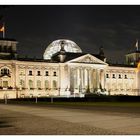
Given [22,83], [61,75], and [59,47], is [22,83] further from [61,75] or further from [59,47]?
[59,47]

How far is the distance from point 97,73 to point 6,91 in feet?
120

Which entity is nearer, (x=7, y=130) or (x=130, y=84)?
(x=7, y=130)

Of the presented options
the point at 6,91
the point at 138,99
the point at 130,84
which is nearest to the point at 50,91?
the point at 6,91

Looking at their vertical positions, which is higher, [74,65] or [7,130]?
[74,65]

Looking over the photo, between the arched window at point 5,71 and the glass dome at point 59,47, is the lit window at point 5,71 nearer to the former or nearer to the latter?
the arched window at point 5,71

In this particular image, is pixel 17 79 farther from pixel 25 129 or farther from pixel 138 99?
pixel 25 129

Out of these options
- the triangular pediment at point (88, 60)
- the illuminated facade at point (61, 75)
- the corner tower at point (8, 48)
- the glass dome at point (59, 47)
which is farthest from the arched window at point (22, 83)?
the glass dome at point (59, 47)

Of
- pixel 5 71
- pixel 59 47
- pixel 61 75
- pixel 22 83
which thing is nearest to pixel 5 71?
pixel 5 71

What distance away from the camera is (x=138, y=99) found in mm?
79250

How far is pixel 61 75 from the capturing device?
13000 centimetres

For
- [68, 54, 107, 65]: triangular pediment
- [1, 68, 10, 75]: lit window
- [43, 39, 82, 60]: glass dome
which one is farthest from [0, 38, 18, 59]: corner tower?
[68, 54, 107, 65]: triangular pediment

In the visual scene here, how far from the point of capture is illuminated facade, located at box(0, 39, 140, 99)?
397 ft
